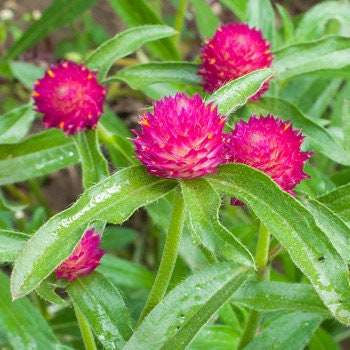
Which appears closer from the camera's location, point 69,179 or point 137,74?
point 137,74

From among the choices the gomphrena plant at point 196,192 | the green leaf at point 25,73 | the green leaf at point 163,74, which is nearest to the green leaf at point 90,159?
the gomphrena plant at point 196,192

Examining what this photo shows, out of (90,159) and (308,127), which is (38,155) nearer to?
(90,159)

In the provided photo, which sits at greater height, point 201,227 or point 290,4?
point 290,4

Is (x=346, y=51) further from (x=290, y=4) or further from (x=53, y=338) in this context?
(x=290, y=4)

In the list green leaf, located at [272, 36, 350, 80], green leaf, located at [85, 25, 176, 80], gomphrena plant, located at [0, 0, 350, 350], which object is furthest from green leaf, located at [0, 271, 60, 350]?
green leaf, located at [272, 36, 350, 80]

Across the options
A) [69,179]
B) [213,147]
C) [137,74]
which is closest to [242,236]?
[137,74]

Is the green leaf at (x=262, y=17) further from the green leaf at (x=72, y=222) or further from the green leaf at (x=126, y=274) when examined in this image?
the green leaf at (x=72, y=222)
